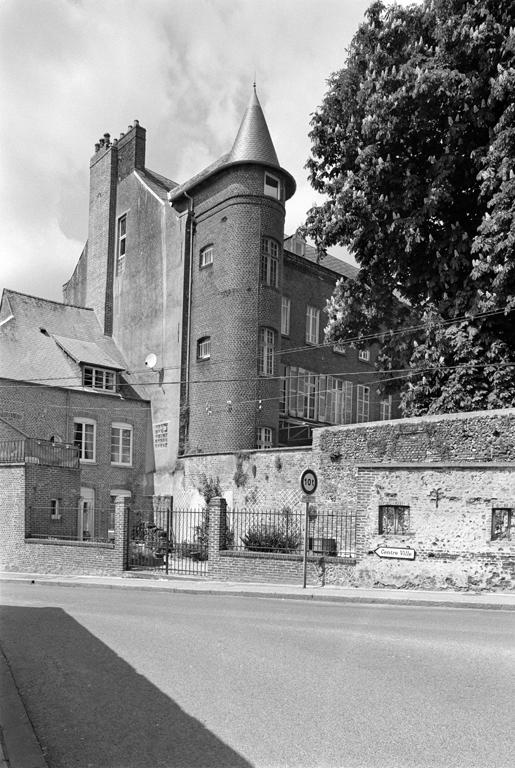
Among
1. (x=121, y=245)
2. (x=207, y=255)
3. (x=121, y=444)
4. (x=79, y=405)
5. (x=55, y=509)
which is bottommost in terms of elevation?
(x=55, y=509)

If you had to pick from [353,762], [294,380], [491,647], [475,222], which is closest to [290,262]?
[294,380]

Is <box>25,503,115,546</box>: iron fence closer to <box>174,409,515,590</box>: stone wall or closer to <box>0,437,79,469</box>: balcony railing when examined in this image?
<box>0,437,79,469</box>: balcony railing

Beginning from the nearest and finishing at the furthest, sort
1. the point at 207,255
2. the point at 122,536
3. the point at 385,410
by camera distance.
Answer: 1. the point at 122,536
2. the point at 207,255
3. the point at 385,410

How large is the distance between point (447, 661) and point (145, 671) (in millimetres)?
3559

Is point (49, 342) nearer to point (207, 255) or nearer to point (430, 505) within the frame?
point (207, 255)

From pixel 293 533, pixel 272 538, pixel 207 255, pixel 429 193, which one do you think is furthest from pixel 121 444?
pixel 429 193

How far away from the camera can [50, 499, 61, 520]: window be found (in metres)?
27.5

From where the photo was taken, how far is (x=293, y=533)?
23.6 m

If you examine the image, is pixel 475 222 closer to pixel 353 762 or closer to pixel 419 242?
pixel 419 242

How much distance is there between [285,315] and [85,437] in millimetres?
12327

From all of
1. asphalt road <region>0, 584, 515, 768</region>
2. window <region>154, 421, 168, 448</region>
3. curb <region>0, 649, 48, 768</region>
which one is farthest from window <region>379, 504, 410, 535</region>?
window <region>154, 421, 168, 448</region>

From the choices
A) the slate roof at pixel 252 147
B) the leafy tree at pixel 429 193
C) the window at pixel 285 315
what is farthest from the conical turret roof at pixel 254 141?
the leafy tree at pixel 429 193

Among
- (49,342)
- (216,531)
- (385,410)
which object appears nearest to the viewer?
(216,531)

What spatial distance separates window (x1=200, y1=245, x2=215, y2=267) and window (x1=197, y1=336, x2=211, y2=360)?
3638 millimetres
